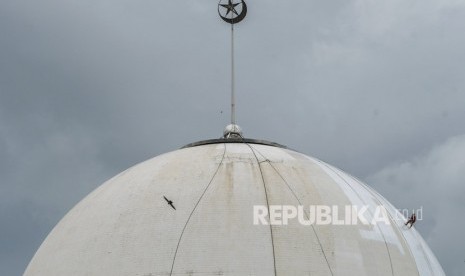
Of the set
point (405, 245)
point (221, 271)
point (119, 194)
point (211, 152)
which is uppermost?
point (211, 152)

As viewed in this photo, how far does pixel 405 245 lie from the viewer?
1961 cm

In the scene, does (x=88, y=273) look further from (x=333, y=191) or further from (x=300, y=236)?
(x=333, y=191)

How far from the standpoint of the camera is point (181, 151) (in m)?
21.8

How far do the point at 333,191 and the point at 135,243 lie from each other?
16.6 feet

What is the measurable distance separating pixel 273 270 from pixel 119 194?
16.9 feet

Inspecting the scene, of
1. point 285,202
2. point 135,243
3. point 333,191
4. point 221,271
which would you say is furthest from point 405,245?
point 135,243

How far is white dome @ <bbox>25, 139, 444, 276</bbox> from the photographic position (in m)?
17.3

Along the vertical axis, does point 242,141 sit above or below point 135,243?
above

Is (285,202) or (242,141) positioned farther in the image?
(242,141)

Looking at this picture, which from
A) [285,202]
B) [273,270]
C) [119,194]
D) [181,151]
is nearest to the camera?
[273,270]

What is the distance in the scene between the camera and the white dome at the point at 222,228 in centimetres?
1728

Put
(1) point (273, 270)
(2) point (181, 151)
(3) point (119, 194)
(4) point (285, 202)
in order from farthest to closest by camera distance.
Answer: (2) point (181, 151)
(3) point (119, 194)
(4) point (285, 202)
(1) point (273, 270)

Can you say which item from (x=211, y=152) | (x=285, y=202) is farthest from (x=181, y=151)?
(x=285, y=202)

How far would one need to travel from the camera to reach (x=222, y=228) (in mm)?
17688
